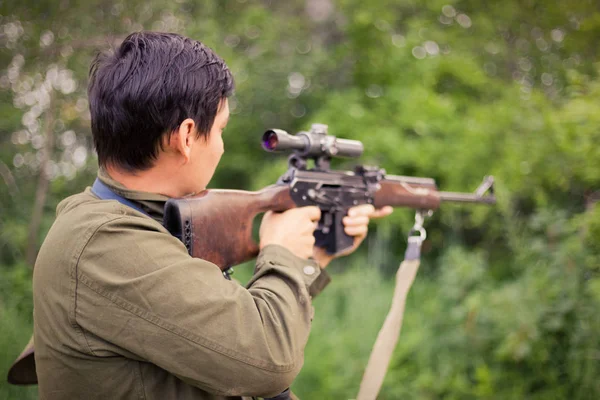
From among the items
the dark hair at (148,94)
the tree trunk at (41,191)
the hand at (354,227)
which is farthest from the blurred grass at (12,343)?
the dark hair at (148,94)

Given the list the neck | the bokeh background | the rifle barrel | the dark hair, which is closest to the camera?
the dark hair

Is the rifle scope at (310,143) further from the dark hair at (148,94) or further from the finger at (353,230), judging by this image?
the dark hair at (148,94)

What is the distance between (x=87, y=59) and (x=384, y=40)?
329 cm

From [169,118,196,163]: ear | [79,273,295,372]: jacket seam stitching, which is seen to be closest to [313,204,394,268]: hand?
[169,118,196,163]: ear

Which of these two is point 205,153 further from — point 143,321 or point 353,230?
point 353,230

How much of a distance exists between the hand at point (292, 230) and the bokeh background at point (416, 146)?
2058 mm

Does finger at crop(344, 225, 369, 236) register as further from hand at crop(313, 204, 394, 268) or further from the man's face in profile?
the man's face in profile

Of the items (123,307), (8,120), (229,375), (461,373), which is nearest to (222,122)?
(123,307)

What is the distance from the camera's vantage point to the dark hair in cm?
160

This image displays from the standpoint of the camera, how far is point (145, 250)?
1.45m

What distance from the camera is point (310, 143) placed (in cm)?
243

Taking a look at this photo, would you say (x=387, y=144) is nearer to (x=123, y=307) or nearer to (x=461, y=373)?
(x=461, y=373)

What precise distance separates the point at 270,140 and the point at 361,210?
0.67m

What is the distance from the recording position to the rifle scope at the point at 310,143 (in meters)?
2.29
